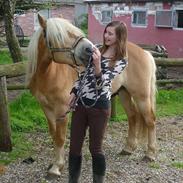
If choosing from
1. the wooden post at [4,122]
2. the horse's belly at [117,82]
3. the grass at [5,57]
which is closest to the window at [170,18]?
the grass at [5,57]

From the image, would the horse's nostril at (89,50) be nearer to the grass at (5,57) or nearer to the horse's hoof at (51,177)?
the horse's hoof at (51,177)

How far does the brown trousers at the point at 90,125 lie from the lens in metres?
3.42

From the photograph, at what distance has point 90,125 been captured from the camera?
3.46m

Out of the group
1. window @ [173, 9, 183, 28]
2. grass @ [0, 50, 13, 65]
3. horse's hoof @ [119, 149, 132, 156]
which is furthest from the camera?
window @ [173, 9, 183, 28]

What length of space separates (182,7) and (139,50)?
10.8m

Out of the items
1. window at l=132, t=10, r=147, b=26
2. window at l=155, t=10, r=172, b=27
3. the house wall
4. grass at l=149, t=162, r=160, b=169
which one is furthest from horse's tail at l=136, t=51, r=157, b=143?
window at l=132, t=10, r=147, b=26

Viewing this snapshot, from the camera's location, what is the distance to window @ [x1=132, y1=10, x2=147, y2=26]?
16.9m

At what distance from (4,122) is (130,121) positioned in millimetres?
1555

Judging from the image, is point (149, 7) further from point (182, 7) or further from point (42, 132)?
point (42, 132)

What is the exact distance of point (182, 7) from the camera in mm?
14953

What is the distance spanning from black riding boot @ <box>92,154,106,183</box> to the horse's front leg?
2.23ft

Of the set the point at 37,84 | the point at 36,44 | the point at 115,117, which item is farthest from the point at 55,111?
the point at 115,117

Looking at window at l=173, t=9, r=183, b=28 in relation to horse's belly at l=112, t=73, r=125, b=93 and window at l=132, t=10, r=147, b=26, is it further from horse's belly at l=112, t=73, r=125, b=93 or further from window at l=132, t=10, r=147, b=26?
horse's belly at l=112, t=73, r=125, b=93

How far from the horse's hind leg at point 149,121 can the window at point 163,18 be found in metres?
11.3
